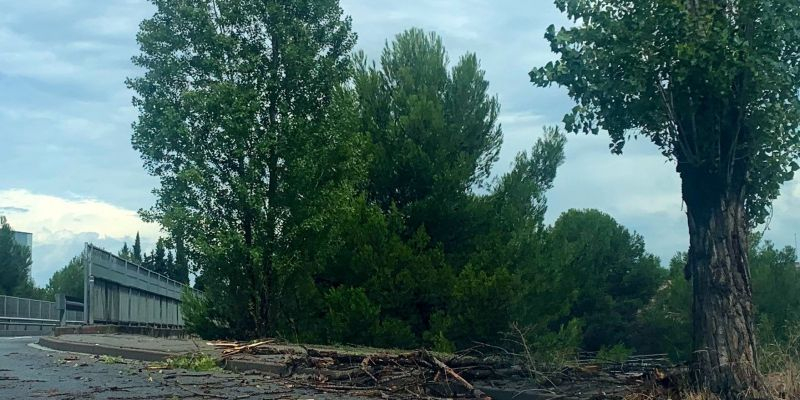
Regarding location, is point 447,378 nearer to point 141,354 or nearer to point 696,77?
point 696,77

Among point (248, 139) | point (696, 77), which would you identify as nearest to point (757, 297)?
point (248, 139)

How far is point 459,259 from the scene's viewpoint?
3114cm

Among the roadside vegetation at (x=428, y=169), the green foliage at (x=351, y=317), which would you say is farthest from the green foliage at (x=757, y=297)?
the green foliage at (x=351, y=317)

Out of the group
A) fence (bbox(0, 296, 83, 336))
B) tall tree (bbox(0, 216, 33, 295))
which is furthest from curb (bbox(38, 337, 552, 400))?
tall tree (bbox(0, 216, 33, 295))

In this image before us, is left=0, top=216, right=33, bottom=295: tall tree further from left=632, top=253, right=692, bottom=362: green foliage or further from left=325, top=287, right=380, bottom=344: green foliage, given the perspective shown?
left=325, top=287, right=380, bottom=344: green foliage

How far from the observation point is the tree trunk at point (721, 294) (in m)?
10.1

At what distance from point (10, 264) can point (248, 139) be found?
234 ft

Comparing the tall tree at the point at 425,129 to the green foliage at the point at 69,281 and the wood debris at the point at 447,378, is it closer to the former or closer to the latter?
the wood debris at the point at 447,378

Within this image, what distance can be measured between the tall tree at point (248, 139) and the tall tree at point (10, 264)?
68.2 m

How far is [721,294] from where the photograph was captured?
10.4 meters

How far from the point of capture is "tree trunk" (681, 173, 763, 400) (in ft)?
33.1

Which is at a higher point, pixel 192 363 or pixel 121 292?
pixel 121 292

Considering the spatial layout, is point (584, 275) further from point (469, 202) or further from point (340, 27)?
point (340, 27)

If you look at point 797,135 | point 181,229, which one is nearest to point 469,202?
point 181,229
